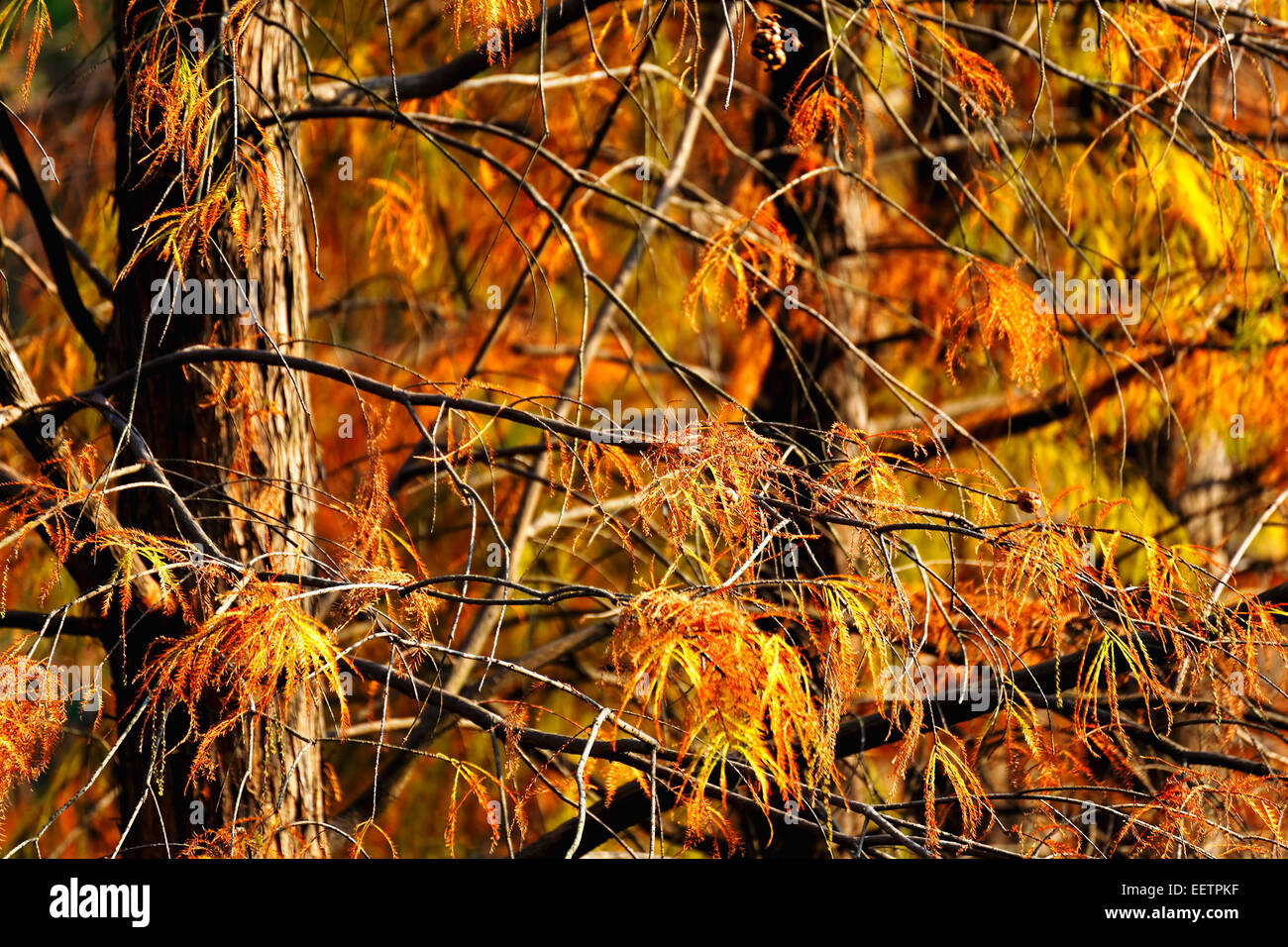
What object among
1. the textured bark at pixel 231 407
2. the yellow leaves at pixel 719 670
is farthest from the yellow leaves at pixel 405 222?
the yellow leaves at pixel 719 670

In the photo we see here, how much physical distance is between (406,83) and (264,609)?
1.32m

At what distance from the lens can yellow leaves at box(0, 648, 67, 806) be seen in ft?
5.41

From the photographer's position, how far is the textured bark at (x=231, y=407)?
7.42 ft

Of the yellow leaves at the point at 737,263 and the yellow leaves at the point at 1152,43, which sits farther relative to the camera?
the yellow leaves at the point at 1152,43

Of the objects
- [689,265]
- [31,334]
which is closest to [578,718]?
[689,265]

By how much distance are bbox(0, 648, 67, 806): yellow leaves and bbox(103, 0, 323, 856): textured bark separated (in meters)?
0.55

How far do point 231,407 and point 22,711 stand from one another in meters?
0.85

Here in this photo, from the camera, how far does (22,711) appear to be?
5.52 feet

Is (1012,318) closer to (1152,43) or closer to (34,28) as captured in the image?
(1152,43)

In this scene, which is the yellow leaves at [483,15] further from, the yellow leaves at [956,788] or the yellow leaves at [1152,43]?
the yellow leaves at [1152,43]

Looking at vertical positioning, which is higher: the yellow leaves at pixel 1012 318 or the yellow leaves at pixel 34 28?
the yellow leaves at pixel 34 28

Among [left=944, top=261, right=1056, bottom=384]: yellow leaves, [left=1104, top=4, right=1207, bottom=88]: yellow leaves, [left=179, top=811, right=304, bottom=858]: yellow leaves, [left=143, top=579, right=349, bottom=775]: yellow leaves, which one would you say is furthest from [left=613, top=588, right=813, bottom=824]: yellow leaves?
[left=1104, top=4, right=1207, bottom=88]: yellow leaves

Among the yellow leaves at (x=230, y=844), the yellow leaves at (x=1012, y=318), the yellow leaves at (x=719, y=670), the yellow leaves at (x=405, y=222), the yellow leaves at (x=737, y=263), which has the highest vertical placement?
the yellow leaves at (x=405, y=222)

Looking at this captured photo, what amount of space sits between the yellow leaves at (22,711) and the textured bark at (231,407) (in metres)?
0.55
